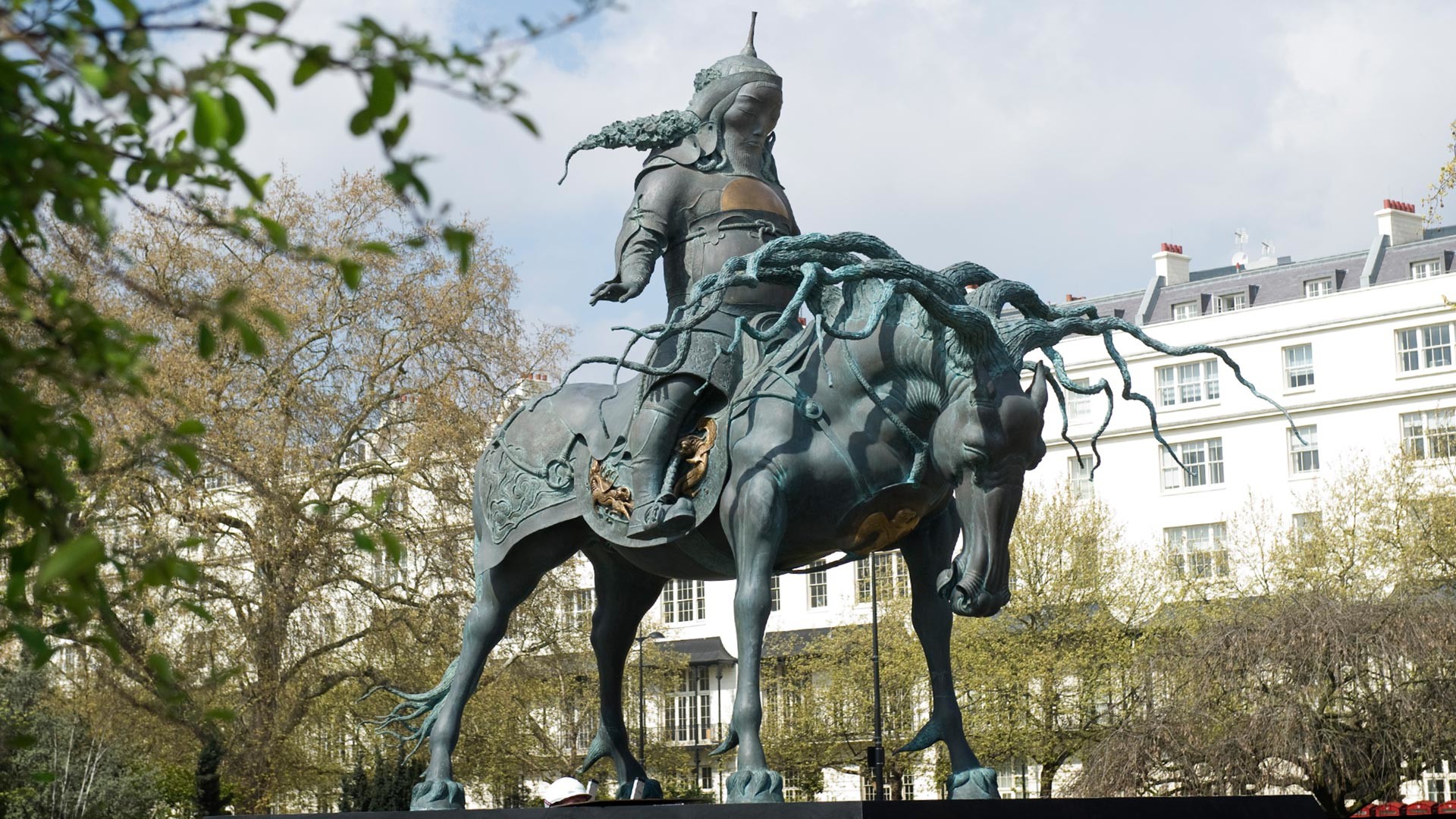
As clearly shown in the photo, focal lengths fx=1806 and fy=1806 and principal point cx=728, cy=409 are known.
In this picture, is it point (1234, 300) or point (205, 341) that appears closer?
point (205, 341)

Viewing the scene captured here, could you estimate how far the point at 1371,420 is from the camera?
54188 mm

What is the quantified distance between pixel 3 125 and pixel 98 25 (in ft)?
0.75

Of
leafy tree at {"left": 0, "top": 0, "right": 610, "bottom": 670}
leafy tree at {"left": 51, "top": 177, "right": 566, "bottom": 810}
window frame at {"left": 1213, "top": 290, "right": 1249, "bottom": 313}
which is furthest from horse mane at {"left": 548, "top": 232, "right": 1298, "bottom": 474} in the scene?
window frame at {"left": 1213, "top": 290, "right": 1249, "bottom": 313}

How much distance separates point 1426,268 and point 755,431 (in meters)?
57.5

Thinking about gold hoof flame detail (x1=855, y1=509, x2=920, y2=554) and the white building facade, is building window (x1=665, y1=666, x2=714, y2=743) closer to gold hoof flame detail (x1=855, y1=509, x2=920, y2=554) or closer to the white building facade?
the white building facade

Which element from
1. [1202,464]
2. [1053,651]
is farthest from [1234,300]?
[1053,651]

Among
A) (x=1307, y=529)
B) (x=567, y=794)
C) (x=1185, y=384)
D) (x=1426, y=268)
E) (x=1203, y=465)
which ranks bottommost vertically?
(x=567, y=794)

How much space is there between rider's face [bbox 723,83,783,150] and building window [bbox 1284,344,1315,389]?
4891cm

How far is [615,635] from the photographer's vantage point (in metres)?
10.6

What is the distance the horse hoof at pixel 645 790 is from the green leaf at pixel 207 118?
25.6ft

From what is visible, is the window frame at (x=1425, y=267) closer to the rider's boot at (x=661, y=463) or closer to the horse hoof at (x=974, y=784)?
the rider's boot at (x=661, y=463)

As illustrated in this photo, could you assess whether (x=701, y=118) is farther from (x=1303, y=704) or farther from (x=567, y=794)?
(x=1303, y=704)

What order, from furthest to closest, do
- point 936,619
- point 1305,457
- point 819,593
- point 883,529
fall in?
point 819,593
point 1305,457
point 936,619
point 883,529

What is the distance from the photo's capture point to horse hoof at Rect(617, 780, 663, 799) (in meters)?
10.2
